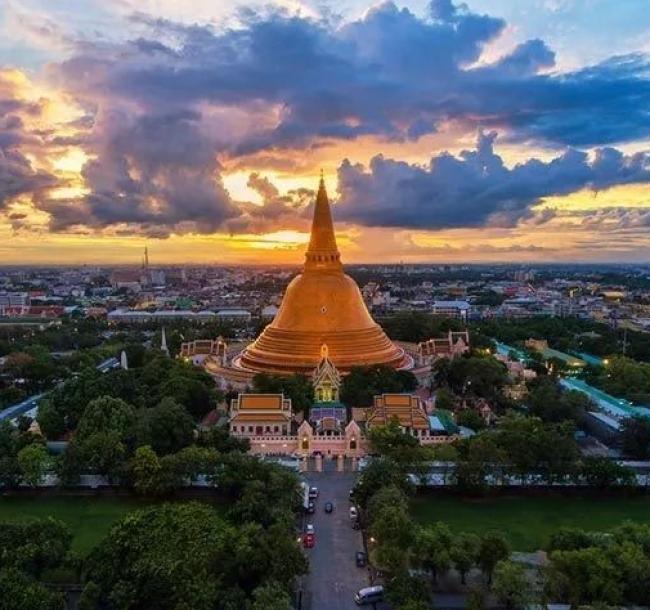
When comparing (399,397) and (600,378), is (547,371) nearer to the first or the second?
(600,378)

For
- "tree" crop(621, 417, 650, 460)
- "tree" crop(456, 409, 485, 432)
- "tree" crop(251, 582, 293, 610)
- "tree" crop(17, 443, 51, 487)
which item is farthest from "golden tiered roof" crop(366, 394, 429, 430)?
"tree" crop(251, 582, 293, 610)

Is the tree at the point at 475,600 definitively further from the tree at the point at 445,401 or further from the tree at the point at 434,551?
the tree at the point at 445,401

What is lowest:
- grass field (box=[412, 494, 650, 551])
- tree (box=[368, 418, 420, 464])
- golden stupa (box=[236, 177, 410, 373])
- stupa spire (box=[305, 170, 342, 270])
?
grass field (box=[412, 494, 650, 551])

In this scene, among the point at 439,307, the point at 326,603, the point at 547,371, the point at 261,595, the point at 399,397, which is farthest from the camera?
the point at 439,307

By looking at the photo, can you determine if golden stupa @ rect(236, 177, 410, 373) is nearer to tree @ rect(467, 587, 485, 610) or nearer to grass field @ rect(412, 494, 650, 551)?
grass field @ rect(412, 494, 650, 551)

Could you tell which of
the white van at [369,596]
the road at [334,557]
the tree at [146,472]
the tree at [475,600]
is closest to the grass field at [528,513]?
the road at [334,557]

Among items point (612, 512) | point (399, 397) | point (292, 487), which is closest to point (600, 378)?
point (399, 397)
